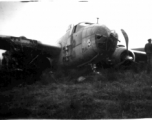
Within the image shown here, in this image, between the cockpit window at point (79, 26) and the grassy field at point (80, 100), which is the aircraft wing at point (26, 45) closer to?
the cockpit window at point (79, 26)

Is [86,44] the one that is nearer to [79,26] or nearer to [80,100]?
[79,26]

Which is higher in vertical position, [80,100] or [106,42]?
[106,42]

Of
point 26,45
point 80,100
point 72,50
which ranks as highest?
point 26,45

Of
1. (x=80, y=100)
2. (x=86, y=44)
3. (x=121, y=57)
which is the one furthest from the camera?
(x=121, y=57)

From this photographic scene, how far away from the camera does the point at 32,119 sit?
11.0ft

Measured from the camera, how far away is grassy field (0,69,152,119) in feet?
11.4

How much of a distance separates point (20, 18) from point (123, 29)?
3019 millimetres

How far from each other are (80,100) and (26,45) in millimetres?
3885

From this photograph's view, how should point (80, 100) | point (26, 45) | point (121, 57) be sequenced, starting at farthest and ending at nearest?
point (121, 57)
point (26, 45)
point (80, 100)

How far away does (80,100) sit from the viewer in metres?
3.83

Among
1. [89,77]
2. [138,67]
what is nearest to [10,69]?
[89,77]

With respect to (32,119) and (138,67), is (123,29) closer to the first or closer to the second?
(138,67)

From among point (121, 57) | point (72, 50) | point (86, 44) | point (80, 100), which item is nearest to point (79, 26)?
point (72, 50)

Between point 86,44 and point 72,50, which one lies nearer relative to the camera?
point 86,44
